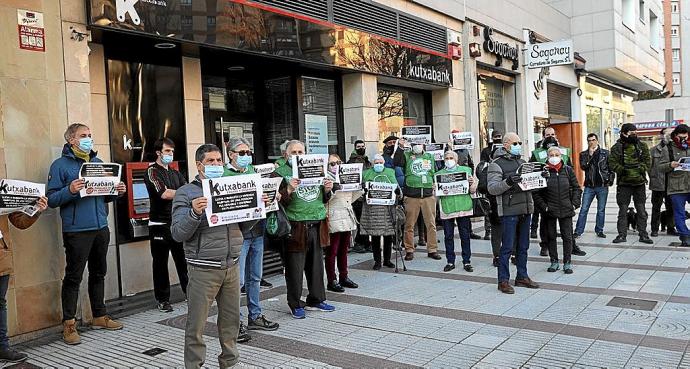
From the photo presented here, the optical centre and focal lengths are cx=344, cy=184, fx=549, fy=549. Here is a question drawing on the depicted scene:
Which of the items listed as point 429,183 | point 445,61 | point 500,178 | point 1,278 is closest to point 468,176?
point 429,183

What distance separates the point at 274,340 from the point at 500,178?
3430 mm

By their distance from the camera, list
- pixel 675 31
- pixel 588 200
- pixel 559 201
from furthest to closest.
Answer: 1. pixel 675 31
2. pixel 588 200
3. pixel 559 201

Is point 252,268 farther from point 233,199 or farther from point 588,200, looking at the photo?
point 588,200

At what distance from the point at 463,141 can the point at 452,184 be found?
269cm

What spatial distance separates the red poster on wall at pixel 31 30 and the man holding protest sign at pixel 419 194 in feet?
18.5

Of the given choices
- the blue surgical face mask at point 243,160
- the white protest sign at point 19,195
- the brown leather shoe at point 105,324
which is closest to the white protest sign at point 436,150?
the blue surgical face mask at point 243,160

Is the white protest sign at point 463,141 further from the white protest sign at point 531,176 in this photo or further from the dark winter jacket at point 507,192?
the dark winter jacket at point 507,192

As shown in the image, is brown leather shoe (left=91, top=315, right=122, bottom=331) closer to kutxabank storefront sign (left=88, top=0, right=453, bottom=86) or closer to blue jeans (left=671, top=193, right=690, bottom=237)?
kutxabank storefront sign (left=88, top=0, right=453, bottom=86)

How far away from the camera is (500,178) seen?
6883mm

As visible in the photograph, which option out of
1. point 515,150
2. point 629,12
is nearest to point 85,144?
point 515,150

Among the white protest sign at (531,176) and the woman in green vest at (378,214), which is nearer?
the white protest sign at (531,176)

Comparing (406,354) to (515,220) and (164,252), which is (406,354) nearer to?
(515,220)

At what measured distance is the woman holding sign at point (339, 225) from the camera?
7000mm

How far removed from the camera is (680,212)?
9.67 meters
